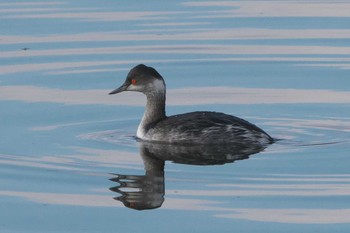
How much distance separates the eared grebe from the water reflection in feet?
0.29

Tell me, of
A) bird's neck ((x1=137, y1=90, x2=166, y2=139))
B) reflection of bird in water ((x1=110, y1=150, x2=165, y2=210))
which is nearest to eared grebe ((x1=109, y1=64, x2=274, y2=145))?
bird's neck ((x1=137, y1=90, x2=166, y2=139))

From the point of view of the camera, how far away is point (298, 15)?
22.3 m

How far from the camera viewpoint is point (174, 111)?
16.4 meters

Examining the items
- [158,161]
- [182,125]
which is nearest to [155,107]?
[182,125]

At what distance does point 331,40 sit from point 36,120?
6158 mm

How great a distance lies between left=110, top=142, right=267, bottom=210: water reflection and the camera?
39.8ft

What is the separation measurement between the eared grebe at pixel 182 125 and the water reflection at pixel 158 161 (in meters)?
0.09

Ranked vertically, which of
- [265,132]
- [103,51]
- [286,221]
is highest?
[103,51]

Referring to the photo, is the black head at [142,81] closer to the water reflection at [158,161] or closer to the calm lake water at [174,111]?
the calm lake water at [174,111]

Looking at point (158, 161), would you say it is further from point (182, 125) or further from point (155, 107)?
point (155, 107)

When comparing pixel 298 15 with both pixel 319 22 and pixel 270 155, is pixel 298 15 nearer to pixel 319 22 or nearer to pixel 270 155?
pixel 319 22

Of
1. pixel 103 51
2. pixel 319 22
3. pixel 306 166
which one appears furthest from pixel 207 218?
pixel 319 22

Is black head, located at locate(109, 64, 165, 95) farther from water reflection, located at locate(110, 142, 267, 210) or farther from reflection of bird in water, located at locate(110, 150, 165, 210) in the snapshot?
reflection of bird in water, located at locate(110, 150, 165, 210)

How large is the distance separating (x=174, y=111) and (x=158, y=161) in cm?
257
